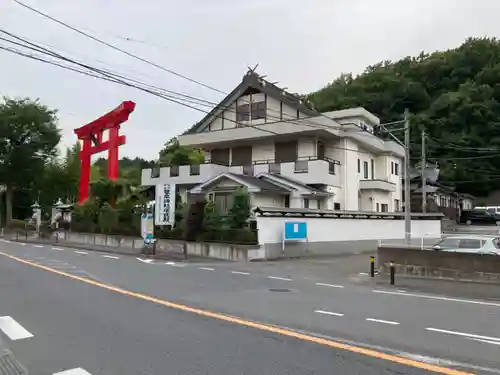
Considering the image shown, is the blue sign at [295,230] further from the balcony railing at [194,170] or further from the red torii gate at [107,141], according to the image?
the red torii gate at [107,141]

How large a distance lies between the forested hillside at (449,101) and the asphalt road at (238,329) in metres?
46.9

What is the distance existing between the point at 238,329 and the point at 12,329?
3570 millimetres

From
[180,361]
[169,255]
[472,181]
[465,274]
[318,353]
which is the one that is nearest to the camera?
[180,361]

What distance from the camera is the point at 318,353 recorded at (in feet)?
19.8

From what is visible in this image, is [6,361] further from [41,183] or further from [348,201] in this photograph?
[41,183]

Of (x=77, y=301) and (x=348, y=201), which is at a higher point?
(x=348, y=201)

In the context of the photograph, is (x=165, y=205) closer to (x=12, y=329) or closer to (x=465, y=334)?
(x=12, y=329)

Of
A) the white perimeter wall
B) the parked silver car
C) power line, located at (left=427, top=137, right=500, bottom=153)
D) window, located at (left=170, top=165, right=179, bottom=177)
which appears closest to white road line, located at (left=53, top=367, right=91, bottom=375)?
the parked silver car

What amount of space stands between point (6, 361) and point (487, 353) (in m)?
6.13

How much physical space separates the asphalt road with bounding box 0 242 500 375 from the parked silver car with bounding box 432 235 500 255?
16.8 feet

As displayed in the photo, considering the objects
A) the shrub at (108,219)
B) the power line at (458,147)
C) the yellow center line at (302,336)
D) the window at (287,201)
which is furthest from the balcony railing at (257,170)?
the power line at (458,147)

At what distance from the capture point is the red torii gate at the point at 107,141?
35.1m

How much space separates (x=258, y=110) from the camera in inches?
1425

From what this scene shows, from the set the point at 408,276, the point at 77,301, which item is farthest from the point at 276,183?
the point at 77,301
